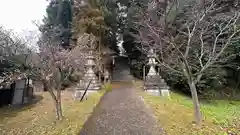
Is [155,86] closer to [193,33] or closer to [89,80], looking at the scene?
[89,80]

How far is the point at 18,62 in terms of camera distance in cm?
1359

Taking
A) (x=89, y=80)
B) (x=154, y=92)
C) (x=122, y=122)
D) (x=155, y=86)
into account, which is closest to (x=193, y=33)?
(x=122, y=122)

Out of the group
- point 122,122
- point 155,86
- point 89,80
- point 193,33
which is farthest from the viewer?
point 89,80

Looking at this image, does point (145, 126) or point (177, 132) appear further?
point (145, 126)

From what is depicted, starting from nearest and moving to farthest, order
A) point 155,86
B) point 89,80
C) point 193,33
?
1. point 193,33
2. point 155,86
3. point 89,80

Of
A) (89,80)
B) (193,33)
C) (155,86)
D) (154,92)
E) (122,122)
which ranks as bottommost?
(122,122)

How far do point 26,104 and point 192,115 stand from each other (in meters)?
9.89

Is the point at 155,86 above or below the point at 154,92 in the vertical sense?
above

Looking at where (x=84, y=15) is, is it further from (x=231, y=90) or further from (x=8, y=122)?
(x=231, y=90)

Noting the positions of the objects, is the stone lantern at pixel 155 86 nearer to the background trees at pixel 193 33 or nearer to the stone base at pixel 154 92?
the stone base at pixel 154 92

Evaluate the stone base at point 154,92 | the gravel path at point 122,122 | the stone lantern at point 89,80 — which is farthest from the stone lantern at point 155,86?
the gravel path at point 122,122

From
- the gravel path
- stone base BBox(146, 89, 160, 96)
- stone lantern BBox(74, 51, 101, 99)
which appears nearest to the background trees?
the gravel path

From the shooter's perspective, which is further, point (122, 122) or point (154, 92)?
point (154, 92)

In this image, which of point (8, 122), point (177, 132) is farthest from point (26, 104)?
point (177, 132)
